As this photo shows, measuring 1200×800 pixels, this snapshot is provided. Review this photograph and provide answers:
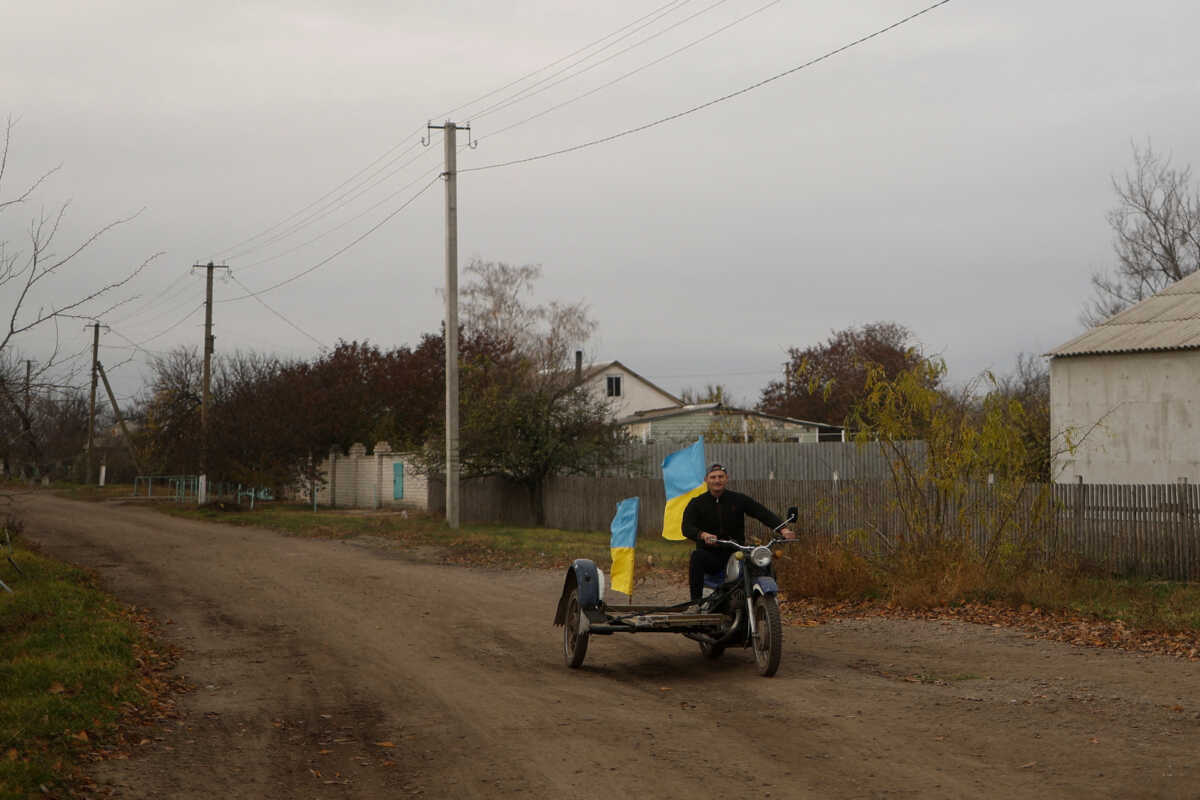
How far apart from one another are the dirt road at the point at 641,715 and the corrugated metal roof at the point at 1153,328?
15714 mm

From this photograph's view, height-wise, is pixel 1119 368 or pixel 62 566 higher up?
pixel 1119 368

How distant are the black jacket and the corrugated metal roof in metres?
17.9

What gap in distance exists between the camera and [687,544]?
25.1m

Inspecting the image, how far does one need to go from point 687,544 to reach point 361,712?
1707 cm

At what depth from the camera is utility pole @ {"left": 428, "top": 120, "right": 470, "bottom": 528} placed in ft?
92.8

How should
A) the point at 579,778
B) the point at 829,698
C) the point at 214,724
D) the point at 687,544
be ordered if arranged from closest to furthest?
1. the point at 579,778
2. the point at 214,724
3. the point at 829,698
4. the point at 687,544

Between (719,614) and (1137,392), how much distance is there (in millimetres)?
19362

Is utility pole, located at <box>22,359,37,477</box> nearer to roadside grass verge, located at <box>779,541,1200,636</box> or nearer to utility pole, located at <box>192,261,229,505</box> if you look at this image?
roadside grass verge, located at <box>779,541,1200,636</box>

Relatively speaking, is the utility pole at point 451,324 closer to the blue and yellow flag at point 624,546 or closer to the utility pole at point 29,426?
the utility pole at point 29,426

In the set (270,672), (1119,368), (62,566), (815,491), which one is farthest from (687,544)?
(270,672)

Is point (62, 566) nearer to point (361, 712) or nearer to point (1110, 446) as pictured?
point (361, 712)

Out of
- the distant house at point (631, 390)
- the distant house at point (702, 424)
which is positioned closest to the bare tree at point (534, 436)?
the distant house at point (702, 424)

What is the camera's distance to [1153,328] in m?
26.6


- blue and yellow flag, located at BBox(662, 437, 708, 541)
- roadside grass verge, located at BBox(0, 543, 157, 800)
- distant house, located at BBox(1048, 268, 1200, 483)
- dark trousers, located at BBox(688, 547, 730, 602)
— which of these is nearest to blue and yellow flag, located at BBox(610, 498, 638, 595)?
dark trousers, located at BBox(688, 547, 730, 602)
